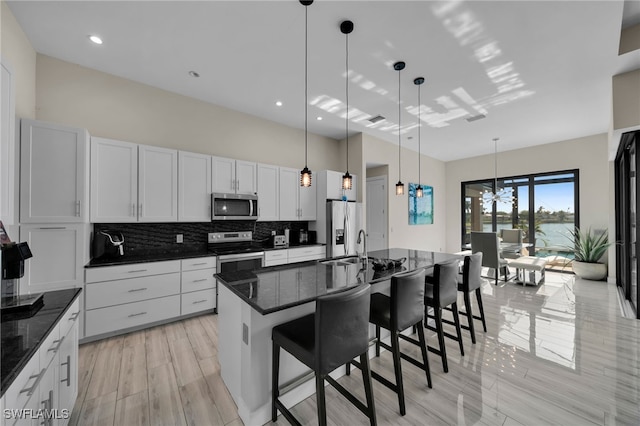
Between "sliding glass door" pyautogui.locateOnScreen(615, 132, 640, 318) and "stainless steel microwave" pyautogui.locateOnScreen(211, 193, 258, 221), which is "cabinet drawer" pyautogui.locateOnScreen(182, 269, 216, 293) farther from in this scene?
"sliding glass door" pyautogui.locateOnScreen(615, 132, 640, 318)

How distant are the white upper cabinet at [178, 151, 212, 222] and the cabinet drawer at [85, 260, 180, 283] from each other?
0.67m

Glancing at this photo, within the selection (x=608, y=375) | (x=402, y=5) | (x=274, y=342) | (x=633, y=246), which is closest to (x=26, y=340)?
(x=274, y=342)

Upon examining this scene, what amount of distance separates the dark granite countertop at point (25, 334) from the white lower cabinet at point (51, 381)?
4 centimetres

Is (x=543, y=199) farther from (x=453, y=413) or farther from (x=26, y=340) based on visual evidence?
(x=26, y=340)

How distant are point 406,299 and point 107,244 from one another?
140 inches

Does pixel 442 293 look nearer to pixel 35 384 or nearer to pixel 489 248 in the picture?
pixel 35 384

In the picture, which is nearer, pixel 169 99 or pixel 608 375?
pixel 608 375

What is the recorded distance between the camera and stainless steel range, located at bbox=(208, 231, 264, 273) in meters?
3.54

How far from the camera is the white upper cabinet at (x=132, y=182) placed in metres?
2.94

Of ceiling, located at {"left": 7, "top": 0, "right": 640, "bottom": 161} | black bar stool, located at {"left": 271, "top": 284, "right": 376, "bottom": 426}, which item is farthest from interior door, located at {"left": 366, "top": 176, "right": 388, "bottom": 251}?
black bar stool, located at {"left": 271, "top": 284, "right": 376, "bottom": 426}

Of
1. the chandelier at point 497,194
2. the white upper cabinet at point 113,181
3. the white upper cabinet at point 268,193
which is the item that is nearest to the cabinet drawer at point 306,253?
the white upper cabinet at point 268,193

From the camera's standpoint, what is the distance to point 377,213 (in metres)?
6.08

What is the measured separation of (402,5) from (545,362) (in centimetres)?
354

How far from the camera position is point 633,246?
11.8 ft
